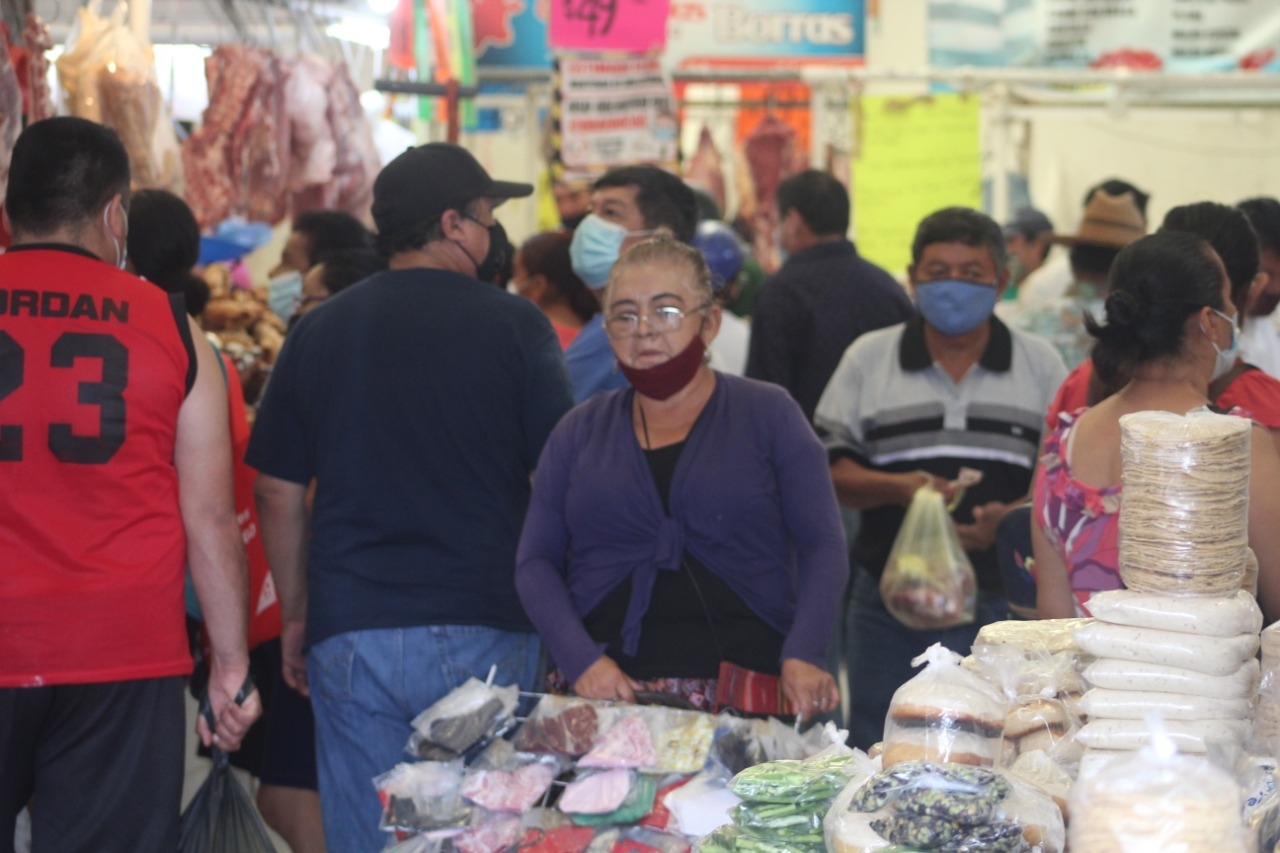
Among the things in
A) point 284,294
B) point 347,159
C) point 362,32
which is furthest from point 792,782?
point 362,32

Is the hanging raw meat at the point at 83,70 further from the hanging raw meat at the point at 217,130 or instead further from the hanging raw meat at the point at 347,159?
the hanging raw meat at the point at 347,159

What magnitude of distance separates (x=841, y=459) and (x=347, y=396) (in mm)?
1572

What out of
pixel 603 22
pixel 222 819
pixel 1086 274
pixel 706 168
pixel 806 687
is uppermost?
pixel 603 22

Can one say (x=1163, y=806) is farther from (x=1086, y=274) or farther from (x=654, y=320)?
(x=1086, y=274)

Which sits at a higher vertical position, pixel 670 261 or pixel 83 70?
pixel 83 70

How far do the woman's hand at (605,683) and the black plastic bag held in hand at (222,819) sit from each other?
31.7 inches

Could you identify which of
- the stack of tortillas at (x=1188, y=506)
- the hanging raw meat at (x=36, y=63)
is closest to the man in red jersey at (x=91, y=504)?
the hanging raw meat at (x=36, y=63)

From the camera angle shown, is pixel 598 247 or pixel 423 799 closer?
pixel 423 799

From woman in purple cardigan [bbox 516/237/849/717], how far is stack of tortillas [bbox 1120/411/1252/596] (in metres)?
1.34

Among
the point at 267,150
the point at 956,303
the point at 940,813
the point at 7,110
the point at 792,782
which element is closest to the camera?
the point at 940,813

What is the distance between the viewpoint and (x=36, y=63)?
4.11m

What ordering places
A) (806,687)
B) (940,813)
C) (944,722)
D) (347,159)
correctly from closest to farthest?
1. (940,813)
2. (944,722)
3. (806,687)
4. (347,159)

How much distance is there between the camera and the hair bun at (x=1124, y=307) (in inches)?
109

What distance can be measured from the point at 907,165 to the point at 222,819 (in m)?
4.43
